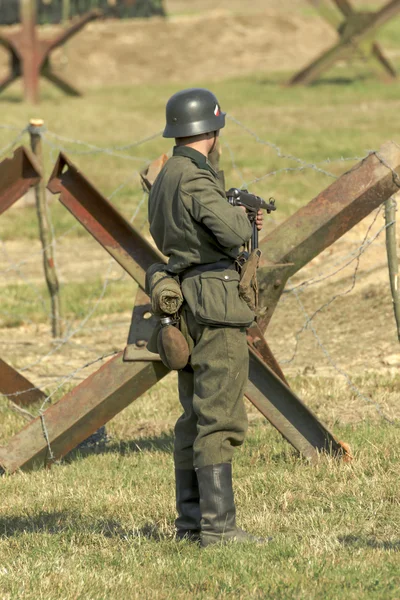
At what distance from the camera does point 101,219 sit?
5.49 meters

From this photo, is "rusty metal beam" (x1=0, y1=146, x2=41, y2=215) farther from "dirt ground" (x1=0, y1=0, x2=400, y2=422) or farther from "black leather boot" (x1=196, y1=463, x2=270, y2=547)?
"black leather boot" (x1=196, y1=463, x2=270, y2=547)

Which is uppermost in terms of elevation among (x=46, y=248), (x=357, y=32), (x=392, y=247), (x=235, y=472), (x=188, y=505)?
(x=357, y=32)

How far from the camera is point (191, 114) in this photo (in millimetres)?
4367

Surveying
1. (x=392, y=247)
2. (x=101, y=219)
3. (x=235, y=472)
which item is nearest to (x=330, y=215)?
(x=392, y=247)

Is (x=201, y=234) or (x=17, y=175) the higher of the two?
(x=17, y=175)

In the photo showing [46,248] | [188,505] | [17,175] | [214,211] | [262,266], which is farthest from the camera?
[46,248]

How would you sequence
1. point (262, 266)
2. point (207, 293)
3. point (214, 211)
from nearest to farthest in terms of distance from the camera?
point (214, 211)
point (207, 293)
point (262, 266)

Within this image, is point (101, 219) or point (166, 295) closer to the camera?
point (166, 295)

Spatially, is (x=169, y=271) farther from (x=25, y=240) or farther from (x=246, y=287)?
(x=25, y=240)

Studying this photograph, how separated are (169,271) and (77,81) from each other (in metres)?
28.1

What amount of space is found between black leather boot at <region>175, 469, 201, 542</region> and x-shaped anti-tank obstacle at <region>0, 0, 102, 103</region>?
21.4m

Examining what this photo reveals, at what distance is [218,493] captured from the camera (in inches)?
174

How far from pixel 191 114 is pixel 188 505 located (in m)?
1.64

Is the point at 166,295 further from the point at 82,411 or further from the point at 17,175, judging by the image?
the point at 17,175
